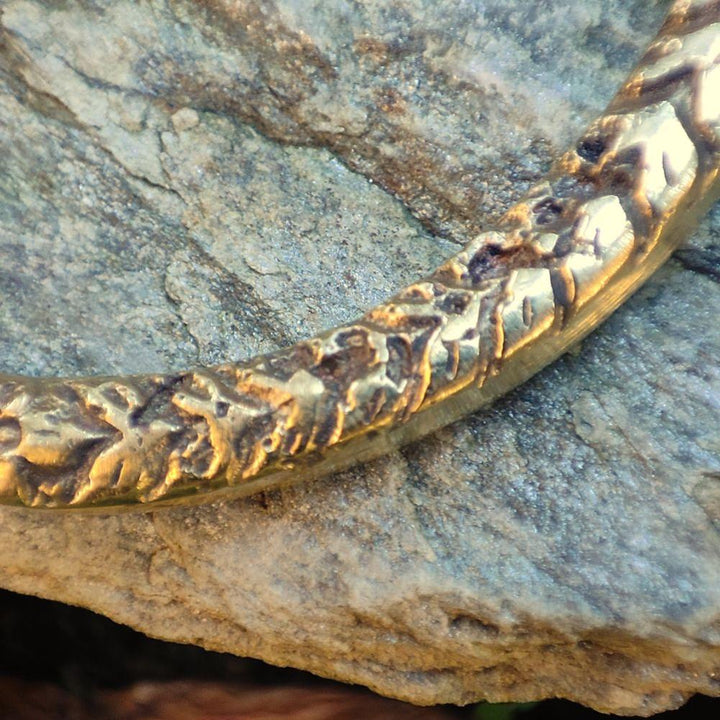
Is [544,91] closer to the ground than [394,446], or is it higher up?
higher up

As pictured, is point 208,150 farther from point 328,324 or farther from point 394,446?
point 394,446

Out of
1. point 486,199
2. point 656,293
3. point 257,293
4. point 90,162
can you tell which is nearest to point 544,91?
point 486,199

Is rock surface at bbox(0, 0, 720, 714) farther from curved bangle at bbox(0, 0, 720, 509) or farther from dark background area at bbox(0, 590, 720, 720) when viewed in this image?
dark background area at bbox(0, 590, 720, 720)

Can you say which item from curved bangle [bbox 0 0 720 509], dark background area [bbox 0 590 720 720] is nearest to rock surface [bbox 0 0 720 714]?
curved bangle [bbox 0 0 720 509]

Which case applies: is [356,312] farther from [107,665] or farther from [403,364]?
[107,665]

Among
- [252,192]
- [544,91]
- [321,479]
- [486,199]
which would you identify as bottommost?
[321,479]

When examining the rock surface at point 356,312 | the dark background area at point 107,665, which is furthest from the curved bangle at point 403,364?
the dark background area at point 107,665

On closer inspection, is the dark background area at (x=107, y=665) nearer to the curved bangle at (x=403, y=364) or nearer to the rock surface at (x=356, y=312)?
the rock surface at (x=356, y=312)
